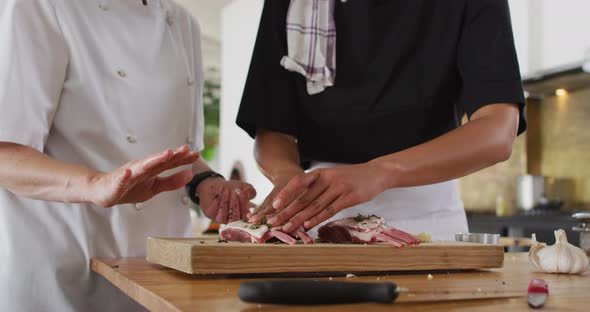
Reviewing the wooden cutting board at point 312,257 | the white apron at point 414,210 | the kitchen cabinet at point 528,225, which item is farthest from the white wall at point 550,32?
the wooden cutting board at point 312,257

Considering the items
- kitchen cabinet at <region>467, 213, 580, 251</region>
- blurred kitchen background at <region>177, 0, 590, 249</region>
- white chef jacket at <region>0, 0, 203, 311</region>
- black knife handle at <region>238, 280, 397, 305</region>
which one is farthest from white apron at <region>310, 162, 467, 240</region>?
blurred kitchen background at <region>177, 0, 590, 249</region>

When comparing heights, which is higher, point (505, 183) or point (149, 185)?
point (149, 185)

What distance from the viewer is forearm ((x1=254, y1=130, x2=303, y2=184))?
1540 mm

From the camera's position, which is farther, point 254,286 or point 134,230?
point 134,230

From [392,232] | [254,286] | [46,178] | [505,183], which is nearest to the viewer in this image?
[254,286]

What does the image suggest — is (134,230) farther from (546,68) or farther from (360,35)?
(546,68)

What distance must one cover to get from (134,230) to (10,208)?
0.84ft

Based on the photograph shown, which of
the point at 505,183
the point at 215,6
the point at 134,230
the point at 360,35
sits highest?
the point at 215,6

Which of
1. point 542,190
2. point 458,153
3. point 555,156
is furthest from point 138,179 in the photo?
point 555,156

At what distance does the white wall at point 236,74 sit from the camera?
6.26 m

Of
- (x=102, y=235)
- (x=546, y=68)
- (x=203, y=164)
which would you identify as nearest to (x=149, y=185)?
(x=102, y=235)

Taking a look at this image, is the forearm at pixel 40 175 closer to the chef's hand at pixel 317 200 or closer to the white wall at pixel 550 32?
the chef's hand at pixel 317 200

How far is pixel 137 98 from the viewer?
1.38 m

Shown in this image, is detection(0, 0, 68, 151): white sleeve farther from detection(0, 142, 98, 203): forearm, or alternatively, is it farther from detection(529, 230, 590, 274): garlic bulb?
detection(529, 230, 590, 274): garlic bulb
